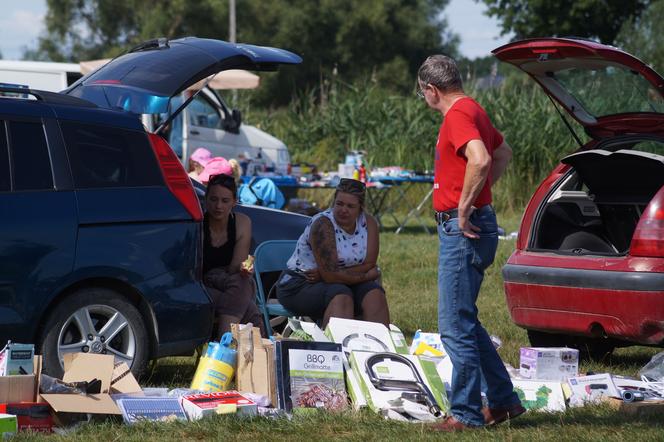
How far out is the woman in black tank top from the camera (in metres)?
7.42

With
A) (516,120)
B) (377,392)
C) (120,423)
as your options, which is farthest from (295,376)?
(516,120)

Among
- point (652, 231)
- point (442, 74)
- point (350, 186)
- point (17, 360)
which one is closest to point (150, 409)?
point (17, 360)

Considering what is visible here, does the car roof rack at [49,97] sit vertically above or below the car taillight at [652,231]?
above

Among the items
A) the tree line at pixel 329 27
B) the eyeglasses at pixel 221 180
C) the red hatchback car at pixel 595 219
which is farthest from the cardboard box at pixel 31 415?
the tree line at pixel 329 27

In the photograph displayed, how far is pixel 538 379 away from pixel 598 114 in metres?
2.00

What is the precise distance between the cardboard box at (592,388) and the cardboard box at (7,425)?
295cm

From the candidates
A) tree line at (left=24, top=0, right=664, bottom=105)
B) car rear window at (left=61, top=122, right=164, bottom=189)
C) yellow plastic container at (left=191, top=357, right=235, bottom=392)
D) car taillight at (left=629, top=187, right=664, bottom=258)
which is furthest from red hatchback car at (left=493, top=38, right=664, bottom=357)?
A: tree line at (left=24, top=0, right=664, bottom=105)

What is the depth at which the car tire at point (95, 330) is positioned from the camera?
6.19 meters

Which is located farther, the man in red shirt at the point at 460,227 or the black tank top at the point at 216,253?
the black tank top at the point at 216,253

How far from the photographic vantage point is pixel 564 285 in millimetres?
7082

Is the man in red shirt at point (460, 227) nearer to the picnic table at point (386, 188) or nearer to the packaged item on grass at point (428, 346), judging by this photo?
the packaged item on grass at point (428, 346)

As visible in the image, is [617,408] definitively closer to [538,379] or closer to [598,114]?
[538,379]

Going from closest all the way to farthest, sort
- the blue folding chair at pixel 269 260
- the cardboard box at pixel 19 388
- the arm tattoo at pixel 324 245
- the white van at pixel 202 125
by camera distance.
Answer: the cardboard box at pixel 19 388, the arm tattoo at pixel 324 245, the blue folding chair at pixel 269 260, the white van at pixel 202 125

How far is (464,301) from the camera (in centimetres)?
537
